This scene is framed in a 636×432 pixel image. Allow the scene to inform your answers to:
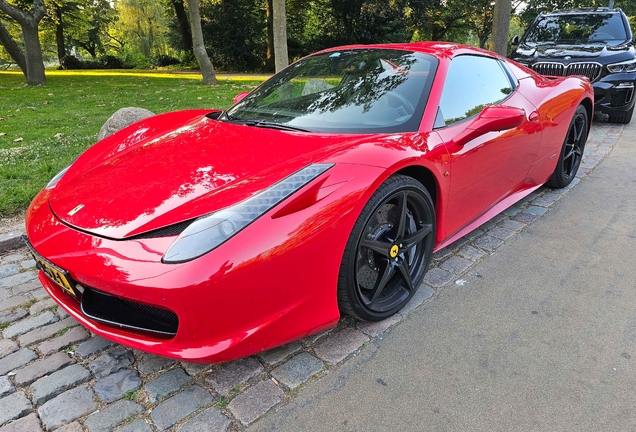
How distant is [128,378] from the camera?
6.10ft

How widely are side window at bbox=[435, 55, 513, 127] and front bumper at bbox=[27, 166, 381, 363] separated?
39.8 inches

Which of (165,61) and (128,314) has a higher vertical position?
(165,61)

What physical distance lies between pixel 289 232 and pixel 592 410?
1397 mm

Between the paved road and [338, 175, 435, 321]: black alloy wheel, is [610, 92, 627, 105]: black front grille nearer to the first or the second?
the paved road

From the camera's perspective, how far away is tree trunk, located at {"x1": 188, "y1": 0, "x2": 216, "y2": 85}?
11953 mm

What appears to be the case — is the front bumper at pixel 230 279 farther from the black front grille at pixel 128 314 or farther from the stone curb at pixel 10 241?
the stone curb at pixel 10 241

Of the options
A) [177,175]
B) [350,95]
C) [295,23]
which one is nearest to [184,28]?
[295,23]

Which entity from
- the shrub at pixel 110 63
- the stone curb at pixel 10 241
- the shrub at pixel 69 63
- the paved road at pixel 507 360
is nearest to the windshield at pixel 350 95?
the paved road at pixel 507 360

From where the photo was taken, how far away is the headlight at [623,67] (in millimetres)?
6020

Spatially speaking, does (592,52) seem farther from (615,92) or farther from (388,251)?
(388,251)

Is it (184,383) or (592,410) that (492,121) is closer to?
(592,410)

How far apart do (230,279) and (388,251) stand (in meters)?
0.90

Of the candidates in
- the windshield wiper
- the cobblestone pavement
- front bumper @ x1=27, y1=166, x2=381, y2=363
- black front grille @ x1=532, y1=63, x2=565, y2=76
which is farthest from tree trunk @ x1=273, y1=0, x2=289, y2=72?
front bumper @ x1=27, y1=166, x2=381, y2=363

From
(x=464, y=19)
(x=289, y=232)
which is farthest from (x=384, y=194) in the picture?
(x=464, y=19)
